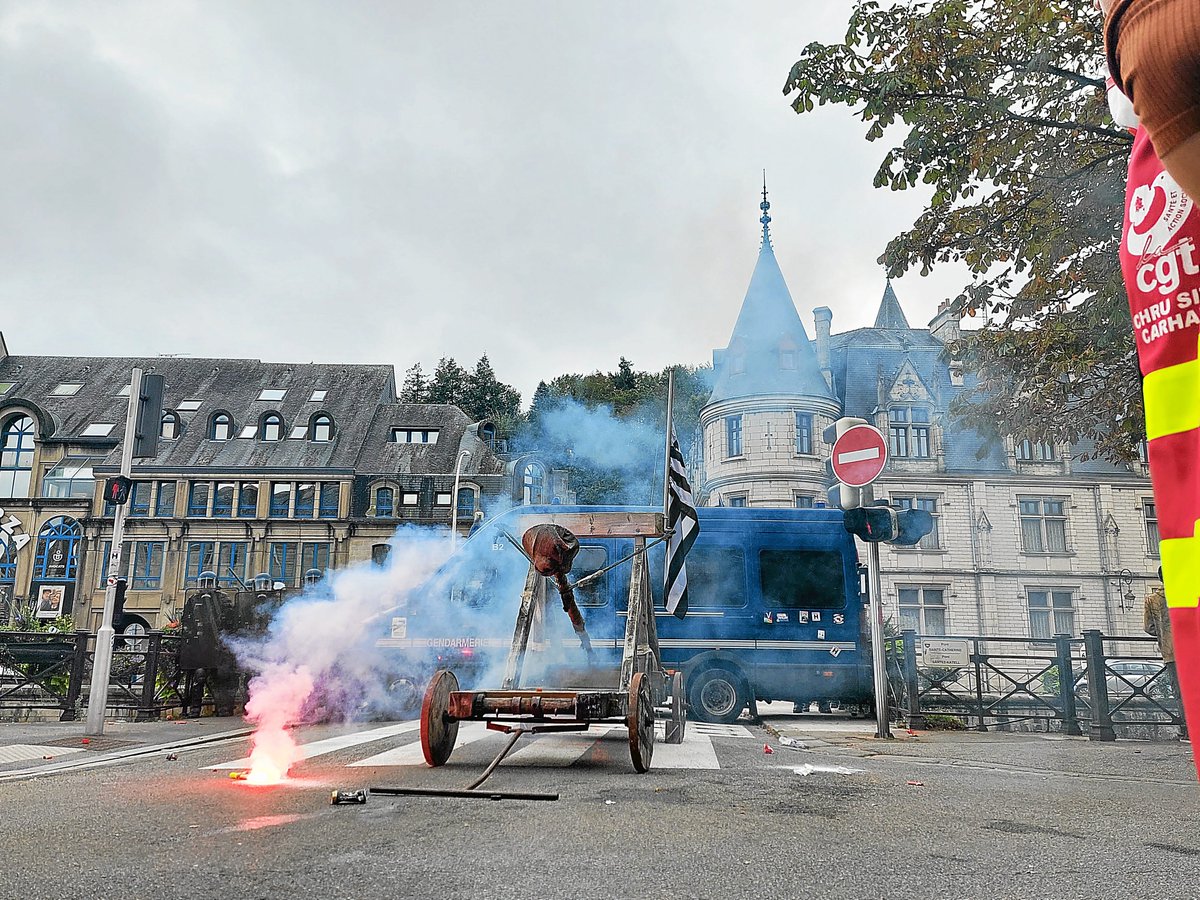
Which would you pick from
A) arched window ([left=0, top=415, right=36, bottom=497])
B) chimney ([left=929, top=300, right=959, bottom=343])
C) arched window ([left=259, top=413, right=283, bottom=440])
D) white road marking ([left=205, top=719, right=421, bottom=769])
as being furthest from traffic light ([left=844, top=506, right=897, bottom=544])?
arched window ([left=0, top=415, right=36, bottom=497])

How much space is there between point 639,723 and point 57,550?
159 ft

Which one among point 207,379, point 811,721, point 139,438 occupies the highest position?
point 207,379

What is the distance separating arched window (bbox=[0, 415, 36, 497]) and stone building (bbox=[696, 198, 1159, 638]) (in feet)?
118

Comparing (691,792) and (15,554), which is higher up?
(15,554)

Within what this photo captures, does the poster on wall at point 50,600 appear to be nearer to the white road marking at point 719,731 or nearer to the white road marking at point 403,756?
the white road marking at point 719,731

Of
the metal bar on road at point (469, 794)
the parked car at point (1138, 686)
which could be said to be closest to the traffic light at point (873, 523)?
the parked car at point (1138, 686)

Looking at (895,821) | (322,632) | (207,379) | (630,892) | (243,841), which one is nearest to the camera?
(630,892)

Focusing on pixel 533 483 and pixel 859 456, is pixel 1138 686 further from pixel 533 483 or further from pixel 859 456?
pixel 533 483

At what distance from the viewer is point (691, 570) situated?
47.7 feet

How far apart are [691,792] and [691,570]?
8.86 meters

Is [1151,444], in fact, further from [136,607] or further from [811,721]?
[136,607]

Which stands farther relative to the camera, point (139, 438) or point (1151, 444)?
point (139, 438)

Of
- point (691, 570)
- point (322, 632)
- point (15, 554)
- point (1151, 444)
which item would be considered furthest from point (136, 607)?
point (1151, 444)

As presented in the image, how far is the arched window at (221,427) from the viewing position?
1900 inches
